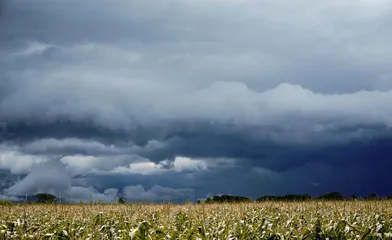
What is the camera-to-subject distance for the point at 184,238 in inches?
543

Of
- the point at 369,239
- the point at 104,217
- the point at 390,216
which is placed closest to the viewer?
the point at 369,239

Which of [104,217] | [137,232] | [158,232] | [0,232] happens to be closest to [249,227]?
[158,232]

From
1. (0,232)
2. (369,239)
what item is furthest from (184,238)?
(0,232)

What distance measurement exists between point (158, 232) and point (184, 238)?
1.54 meters

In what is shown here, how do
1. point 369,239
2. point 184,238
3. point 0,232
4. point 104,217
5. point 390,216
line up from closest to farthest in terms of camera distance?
point 184,238 → point 369,239 → point 0,232 → point 390,216 → point 104,217

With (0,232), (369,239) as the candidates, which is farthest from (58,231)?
(369,239)

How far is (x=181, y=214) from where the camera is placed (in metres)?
25.8

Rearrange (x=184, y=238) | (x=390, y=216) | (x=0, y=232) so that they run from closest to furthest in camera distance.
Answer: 1. (x=184, y=238)
2. (x=0, y=232)
3. (x=390, y=216)

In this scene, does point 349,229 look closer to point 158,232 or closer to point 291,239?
point 291,239

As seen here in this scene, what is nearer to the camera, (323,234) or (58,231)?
(323,234)

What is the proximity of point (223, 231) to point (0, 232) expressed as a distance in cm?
831

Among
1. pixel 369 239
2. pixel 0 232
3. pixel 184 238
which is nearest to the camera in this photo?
pixel 184 238

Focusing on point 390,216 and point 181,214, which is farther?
point 181,214

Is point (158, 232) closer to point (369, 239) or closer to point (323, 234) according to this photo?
point (323, 234)
